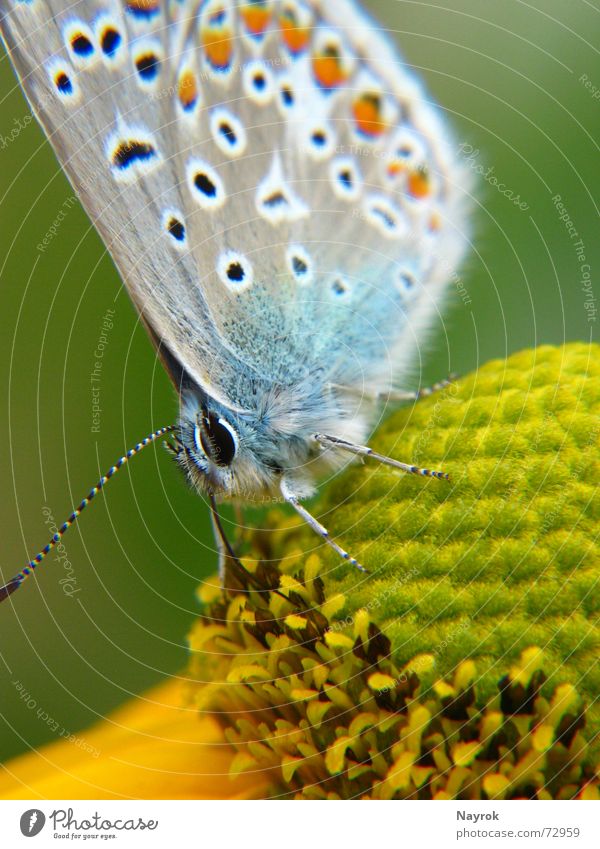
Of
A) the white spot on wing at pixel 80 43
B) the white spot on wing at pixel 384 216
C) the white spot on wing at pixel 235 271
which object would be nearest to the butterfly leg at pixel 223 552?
the white spot on wing at pixel 235 271

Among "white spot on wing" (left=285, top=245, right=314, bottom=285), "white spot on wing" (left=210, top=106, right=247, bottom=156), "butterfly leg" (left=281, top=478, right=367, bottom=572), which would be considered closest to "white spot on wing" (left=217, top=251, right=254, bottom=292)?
"white spot on wing" (left=285, top=245, right=314, bottom=285)

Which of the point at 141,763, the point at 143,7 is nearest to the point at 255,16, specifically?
the point at 143,7

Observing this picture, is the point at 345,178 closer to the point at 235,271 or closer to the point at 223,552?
the point at 235,271

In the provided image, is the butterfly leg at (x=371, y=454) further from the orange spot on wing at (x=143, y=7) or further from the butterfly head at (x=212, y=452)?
the orange spot on wing at (x=143, y=7)

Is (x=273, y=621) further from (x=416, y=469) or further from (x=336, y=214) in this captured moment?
(x=336, y=214)

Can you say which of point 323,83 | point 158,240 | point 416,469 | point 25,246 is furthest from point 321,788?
point 25,246
